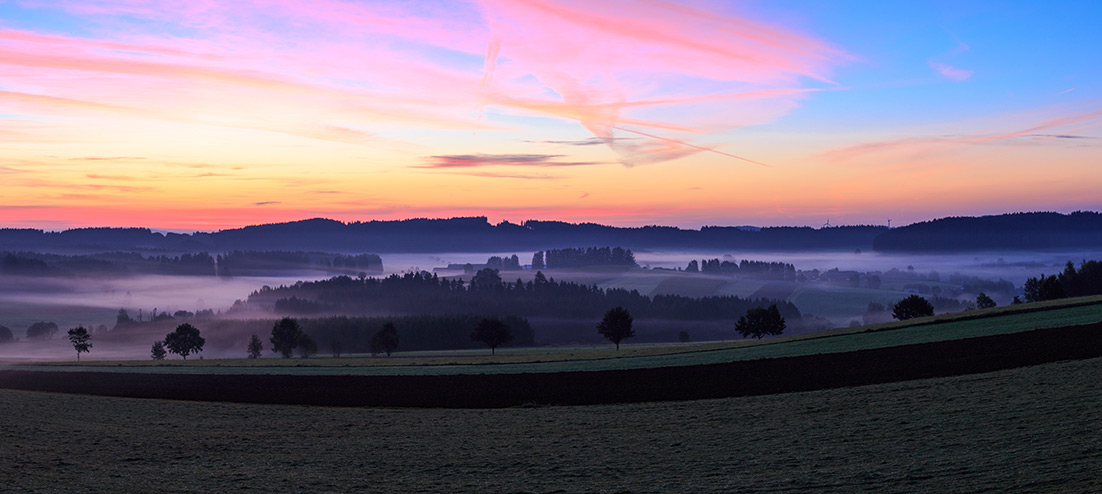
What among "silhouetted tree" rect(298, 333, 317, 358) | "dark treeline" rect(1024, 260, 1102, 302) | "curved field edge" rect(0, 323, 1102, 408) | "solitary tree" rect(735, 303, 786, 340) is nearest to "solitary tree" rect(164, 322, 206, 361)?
"silhouetted tree" rect(298, 333, 317, 358)

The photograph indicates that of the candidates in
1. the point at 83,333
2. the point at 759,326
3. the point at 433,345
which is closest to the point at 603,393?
the point at 759,326

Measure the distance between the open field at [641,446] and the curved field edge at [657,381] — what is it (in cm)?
347

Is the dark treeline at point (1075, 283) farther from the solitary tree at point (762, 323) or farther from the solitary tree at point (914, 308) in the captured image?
the solitary tree at point (762, 323)

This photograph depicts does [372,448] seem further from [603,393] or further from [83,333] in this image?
[83,333]

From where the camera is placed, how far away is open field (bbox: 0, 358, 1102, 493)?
21.5m

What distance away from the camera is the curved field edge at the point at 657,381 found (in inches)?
1633

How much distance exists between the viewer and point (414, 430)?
35688 millimetres

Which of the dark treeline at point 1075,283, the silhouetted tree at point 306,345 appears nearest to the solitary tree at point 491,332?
the silhouetted tree at point 306,345

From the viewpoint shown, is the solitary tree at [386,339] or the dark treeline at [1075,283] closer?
the dark treeline at [1075,283]

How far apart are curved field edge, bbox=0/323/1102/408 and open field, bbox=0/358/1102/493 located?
3470mm

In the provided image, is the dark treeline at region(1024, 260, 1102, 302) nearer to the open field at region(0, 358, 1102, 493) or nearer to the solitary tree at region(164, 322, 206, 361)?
the open field at region(0, 358, 1102, 493)

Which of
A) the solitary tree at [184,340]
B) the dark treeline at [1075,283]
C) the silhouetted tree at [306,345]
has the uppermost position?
the dark treeline at [1075,283]

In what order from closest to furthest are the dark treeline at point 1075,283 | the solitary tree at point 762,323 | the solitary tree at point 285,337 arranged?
the solitary tree at point 762,323 < the dark treeline at point 1075,283 < the solitary tree at point 285,337

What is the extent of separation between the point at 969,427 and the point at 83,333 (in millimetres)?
175986
